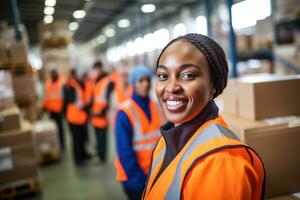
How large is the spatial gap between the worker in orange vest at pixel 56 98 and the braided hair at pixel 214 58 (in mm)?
6382

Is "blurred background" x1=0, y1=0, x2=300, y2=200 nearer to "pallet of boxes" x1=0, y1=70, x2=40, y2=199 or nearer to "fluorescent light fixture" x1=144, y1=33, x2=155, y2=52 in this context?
"pallet of boxes" x1=0, y1=70, x2=40, y2=199

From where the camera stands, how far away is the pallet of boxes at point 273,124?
156 cm

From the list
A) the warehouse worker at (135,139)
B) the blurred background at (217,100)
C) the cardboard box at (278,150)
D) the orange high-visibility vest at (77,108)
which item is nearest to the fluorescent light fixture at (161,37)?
the blurred background at (217,100)

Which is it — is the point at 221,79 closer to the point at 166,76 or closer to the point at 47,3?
the point at 166,76

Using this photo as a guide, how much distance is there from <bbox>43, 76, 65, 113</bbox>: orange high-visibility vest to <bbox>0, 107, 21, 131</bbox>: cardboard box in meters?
2.90

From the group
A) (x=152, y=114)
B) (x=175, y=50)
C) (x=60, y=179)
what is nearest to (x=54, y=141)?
(x=60, y=179)

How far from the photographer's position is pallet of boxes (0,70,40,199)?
411 cm

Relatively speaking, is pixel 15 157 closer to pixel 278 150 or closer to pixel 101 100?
pixel 101 100

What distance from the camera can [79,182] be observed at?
507 centimetres

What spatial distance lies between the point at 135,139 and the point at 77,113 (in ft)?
11.9

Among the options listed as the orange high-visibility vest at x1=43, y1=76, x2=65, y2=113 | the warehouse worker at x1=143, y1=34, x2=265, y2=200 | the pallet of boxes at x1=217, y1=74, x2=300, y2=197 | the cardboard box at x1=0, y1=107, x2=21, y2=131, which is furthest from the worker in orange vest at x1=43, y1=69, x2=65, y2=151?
the warehouse worker at x1=143, y1=34, x2=265, y2=200

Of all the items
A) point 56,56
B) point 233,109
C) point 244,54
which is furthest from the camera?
point 56,56

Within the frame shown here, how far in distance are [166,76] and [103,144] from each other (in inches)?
197

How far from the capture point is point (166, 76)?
1210 mm
